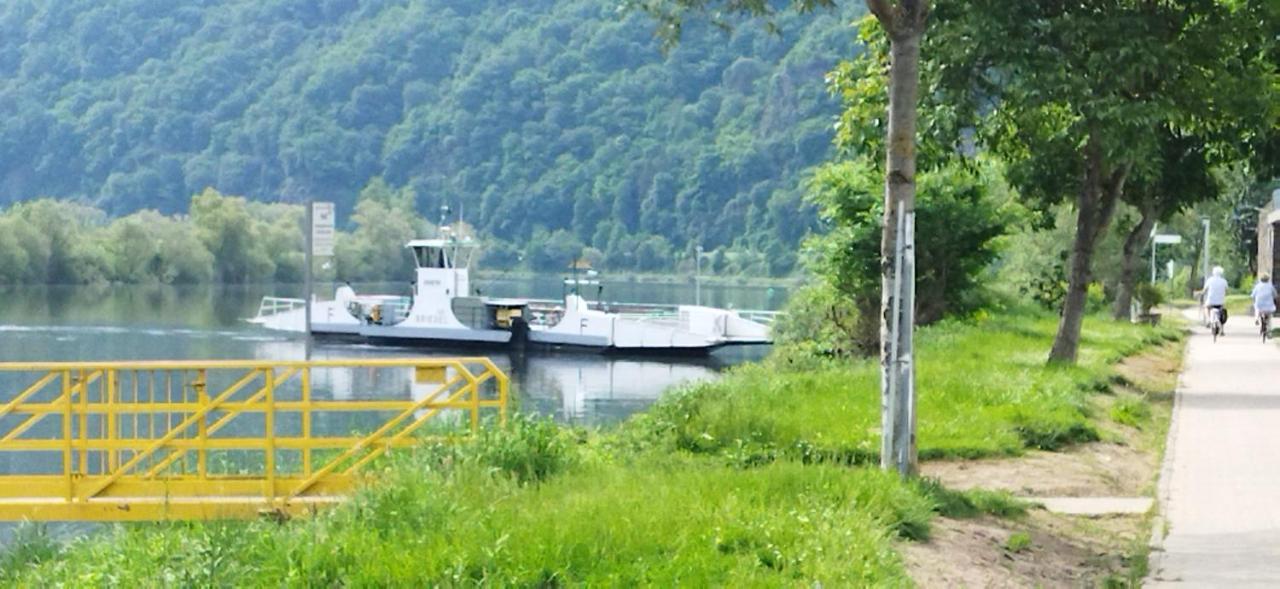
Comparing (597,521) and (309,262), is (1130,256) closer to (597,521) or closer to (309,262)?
(309,262)

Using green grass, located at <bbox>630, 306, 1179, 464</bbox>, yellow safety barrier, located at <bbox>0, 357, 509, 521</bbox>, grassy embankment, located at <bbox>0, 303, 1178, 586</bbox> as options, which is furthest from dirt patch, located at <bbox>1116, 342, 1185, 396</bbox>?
yellow safety barrier, located at <bbox>0, 357, 509, 521</bbox>

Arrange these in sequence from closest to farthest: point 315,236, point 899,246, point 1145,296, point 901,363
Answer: point 899,246 → point 901,363 → point 315,236 → point 1145,296

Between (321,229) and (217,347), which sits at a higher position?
(321,229)

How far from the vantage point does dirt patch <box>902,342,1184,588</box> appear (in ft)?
32.8

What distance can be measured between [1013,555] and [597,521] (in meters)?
2.97

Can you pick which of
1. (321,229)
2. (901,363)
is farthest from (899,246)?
(321,229)

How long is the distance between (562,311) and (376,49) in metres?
95.2

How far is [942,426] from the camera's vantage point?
53.8 feet

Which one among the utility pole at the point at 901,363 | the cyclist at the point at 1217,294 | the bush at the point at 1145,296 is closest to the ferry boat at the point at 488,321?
the bush at the point at 1145,296

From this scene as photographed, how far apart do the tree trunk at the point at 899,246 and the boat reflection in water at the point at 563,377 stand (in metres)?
21.3

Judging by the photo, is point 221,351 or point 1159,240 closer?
point 1159,240

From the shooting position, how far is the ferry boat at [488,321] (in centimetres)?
7206

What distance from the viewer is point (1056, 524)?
12.0 meters

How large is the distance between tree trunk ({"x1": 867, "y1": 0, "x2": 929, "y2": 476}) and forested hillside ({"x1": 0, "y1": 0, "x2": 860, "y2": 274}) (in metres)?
104
